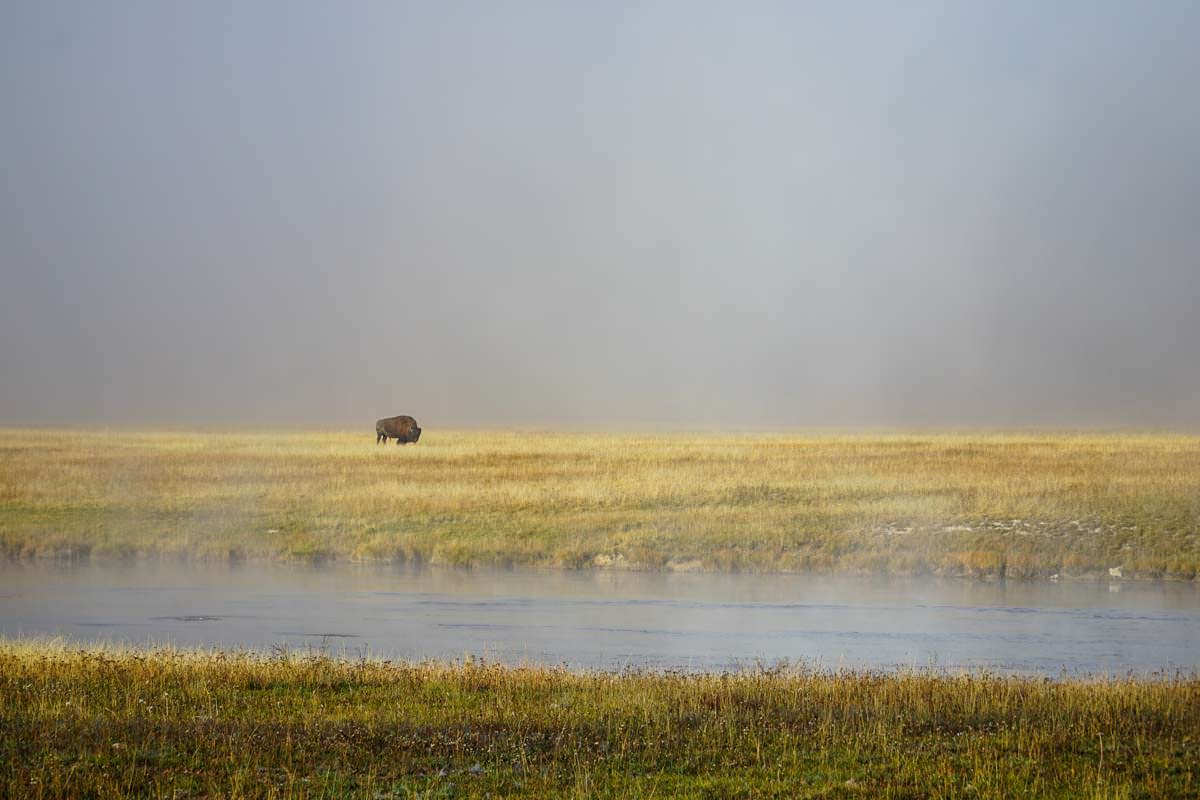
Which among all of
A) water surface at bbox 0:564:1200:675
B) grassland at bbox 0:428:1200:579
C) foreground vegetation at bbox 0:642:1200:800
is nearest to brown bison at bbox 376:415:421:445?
grassland at bbox 0:428:1200:579

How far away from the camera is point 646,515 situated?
42188 mm

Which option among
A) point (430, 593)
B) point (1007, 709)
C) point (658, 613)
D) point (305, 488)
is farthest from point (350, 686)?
point (305, 488)

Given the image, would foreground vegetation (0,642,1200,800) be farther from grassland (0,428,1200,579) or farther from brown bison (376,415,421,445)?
brown bison (376,415,421,445)

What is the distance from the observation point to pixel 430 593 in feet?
103

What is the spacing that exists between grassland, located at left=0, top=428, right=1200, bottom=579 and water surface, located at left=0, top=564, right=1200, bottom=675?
6.40ft

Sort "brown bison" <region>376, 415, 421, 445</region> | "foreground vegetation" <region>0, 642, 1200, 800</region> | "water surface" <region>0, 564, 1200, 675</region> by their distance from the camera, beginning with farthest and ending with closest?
"brown bison" <region>376, 415, 421, 445</region>
"water surface" <region>0, 564, 1200, 675</region>
"foreground vegetation" <region>0, 642, 1200, 800</region>

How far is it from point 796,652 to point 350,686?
8.99 metres

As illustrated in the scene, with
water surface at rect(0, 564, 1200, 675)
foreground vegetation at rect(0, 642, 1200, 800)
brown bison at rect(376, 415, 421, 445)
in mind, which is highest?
brown bison at rect(376, 415, 421, 445)

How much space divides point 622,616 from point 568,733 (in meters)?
14.2

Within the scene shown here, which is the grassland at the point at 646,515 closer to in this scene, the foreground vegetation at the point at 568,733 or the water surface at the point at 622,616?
the water surface at the point at 622,616

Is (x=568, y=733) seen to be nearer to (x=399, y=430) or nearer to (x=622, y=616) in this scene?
(x=622, y=616)

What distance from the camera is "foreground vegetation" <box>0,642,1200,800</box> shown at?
446 inches

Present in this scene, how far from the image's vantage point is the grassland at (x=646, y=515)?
37219mm

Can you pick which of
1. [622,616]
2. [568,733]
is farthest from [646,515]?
[568,733]
